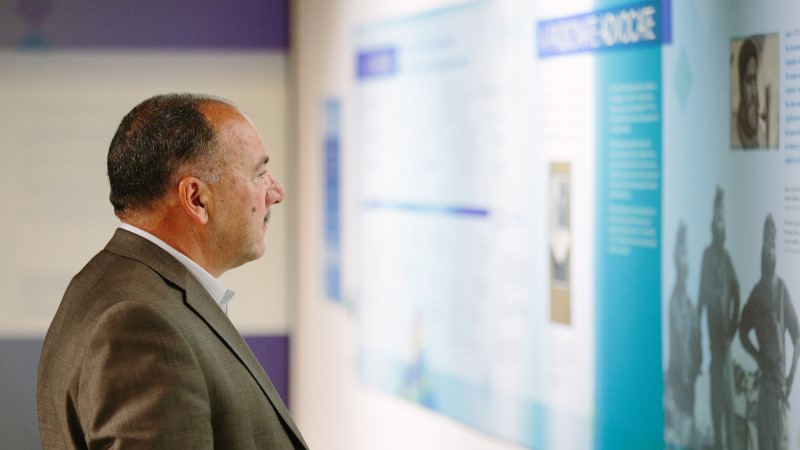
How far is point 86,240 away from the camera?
4.65 metres

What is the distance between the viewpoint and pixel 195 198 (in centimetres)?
177

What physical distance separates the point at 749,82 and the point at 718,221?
300 millimetres

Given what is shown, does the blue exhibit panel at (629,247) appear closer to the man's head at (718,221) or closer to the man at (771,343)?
the man's head at (718,221)

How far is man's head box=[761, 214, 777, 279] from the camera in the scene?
2213mm

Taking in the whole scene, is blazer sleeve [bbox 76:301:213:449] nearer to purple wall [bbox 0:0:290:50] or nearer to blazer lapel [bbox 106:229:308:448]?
blazer lapel [bbox 106:229:308:448]

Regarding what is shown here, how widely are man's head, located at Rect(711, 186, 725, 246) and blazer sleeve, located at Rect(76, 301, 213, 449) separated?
4.01ft

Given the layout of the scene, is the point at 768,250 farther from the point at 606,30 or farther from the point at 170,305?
the point at 170,305

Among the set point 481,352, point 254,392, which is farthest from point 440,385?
point 254,392

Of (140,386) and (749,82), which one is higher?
(749,82)

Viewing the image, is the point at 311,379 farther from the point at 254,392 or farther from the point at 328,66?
the point at 254,392

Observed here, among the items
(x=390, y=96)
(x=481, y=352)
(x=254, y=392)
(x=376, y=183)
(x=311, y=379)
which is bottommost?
(x=311, y=379)

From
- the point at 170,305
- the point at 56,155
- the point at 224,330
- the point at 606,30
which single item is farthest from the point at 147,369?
the point at 56,155

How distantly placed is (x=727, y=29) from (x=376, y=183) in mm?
1933

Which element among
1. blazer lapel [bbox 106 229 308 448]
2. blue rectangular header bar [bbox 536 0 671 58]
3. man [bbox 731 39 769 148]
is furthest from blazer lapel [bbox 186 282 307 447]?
blue rectangular header bar [bbox 536 0 671 58]
